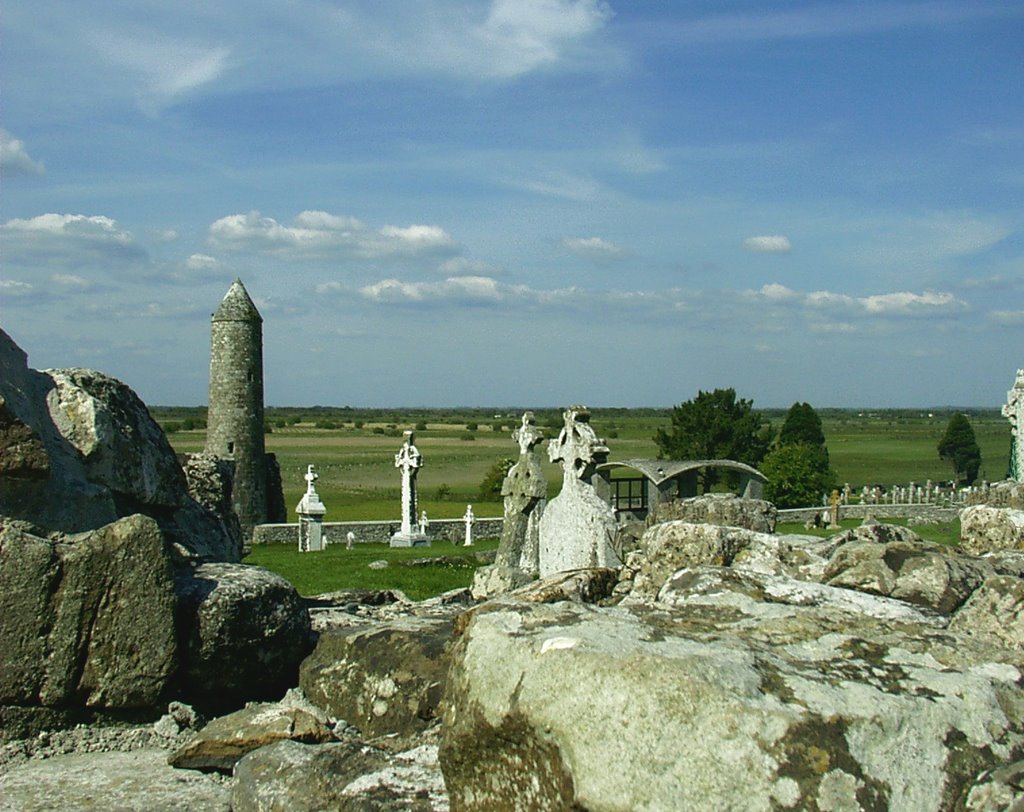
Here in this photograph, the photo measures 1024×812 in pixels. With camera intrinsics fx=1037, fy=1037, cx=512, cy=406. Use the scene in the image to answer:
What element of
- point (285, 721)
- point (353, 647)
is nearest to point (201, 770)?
point (285, 721)

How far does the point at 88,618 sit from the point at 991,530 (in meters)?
5.23

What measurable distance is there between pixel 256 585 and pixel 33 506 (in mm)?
1058

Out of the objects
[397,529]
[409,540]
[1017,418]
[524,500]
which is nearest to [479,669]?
[524,500]

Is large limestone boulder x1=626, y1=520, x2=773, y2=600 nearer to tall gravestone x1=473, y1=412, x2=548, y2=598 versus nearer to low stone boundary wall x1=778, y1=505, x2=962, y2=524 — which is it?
tall gravestone x1=473, y1=412, x2=548, y2=598

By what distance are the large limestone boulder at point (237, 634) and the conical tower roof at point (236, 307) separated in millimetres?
50011

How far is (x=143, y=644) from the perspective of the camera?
4.48 m

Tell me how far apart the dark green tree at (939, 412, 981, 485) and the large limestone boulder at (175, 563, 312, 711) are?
81.4 m

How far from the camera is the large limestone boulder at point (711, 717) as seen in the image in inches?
103

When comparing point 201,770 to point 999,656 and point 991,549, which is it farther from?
point 991,549

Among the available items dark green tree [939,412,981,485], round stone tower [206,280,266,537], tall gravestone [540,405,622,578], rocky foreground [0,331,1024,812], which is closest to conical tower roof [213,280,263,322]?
round stone tower [206,280,266,537]

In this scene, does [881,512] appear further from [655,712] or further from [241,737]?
[655,712]

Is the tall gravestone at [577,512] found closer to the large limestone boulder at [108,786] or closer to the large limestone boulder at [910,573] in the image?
the large limestone boulder at [910,573]

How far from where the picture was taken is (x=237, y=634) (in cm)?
477

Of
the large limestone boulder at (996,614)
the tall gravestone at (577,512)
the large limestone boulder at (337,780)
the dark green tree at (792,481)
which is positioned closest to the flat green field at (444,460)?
the dark green tree at (792,481)
